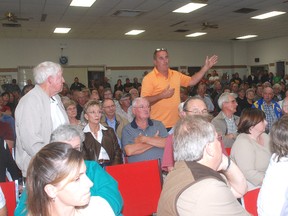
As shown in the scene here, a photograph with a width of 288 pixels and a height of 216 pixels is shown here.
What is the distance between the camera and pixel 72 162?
52.6 inches

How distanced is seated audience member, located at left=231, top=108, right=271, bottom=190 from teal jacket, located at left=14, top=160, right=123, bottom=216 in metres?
1.33

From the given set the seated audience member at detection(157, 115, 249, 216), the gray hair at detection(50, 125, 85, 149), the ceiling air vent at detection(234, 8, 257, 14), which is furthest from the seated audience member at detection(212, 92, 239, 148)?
the ceiling air vent at detection(234, 8, 257, 14)

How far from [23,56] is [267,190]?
12803 mm

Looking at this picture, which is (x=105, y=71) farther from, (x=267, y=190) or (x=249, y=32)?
(x=267, y=190)

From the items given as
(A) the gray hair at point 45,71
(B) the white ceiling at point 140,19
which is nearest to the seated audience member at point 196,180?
(A) the gray hair at point 45,71

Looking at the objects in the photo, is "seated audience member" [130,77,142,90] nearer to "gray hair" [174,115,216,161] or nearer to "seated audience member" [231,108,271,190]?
"seated audience member" [231,108,271,190]

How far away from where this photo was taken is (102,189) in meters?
1.85

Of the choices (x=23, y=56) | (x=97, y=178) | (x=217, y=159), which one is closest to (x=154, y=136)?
(x=97, y=178)

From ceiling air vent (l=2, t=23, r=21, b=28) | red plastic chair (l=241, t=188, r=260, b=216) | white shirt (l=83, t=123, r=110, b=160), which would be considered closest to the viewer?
red plastic chair (l=241, t=188, r=260, b=216)

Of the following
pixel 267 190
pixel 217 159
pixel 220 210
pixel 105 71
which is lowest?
pixel 267 190

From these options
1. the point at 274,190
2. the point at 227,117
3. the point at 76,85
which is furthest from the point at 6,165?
the point at 76,85

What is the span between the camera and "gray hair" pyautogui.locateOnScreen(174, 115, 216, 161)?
1.50 m

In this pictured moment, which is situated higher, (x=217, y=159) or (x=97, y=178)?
(x=217, y=159)

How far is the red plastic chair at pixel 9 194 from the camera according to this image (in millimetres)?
2205
